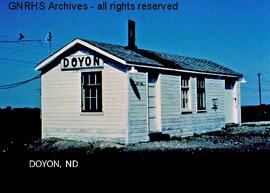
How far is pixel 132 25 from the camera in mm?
18578

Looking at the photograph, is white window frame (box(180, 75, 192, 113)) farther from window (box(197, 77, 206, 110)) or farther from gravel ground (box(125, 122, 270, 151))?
gravel ground (box(125, 122, 270, 151))

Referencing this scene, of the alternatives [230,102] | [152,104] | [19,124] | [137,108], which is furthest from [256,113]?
[137,108]

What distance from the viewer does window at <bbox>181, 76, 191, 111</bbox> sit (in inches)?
731

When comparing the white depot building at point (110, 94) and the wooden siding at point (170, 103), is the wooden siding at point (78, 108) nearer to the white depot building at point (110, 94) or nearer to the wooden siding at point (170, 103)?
the white depot building at point (110, 94)

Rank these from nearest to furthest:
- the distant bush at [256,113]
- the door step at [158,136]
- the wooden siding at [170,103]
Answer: the door step at [158,136] < the wooden siding at [170,103] < the distant bush at [256,113]

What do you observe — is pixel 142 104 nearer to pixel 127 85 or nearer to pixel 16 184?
pixel 127 85

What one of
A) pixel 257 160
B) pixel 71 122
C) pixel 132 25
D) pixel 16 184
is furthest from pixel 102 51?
pixel 16 184

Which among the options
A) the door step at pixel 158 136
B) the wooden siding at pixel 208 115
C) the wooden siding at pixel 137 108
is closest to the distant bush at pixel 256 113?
the wooden siding at pixel 208 115

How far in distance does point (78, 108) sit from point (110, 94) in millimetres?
1498

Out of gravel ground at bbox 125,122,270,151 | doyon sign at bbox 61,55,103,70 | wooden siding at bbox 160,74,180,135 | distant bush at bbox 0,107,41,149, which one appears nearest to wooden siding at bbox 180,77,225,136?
wooden siding at bbox 160,74,180,135

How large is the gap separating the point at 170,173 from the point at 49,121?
9350 millimetres

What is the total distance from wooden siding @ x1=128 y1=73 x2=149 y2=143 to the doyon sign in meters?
1.43

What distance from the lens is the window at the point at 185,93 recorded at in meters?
18.6

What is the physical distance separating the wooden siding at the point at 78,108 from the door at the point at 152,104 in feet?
5.86
